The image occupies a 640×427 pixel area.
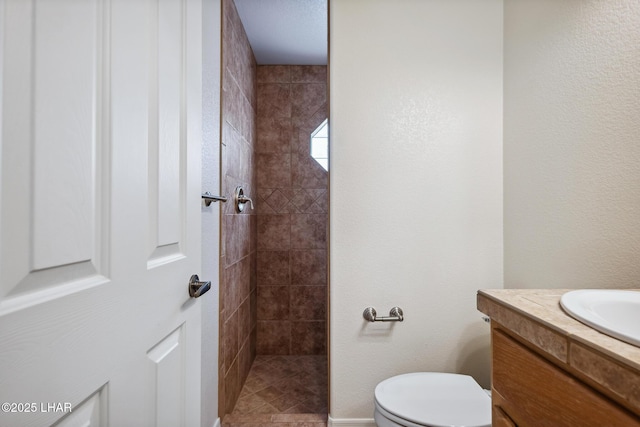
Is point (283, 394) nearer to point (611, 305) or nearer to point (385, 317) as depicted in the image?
point (385, 317)

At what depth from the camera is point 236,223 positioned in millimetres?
1687

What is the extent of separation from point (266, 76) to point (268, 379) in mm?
2404

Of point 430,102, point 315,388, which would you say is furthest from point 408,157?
point 315,388

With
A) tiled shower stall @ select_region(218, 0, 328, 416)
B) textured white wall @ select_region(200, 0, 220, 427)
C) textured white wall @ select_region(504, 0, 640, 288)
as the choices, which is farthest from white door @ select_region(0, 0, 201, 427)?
tiled shower stall @ select_region(218, 0, 328, 416)

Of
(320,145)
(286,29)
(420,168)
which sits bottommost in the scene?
(420,168)

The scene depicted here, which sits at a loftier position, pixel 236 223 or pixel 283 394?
pixel 236 223

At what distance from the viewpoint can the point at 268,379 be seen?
191 cm

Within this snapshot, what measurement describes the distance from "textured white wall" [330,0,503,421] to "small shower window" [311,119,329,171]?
0.95 m

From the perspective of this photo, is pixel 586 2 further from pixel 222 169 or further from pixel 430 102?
pixel 222 169

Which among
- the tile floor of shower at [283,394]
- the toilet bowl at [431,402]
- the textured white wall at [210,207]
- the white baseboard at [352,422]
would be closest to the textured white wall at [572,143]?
the toilet bowl at [431,402]

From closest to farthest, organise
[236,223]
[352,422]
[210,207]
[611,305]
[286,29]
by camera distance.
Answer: [611,305]
[210,207]
[352,422]
[236,223]
[286,29]

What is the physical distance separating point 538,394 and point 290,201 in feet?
6.49

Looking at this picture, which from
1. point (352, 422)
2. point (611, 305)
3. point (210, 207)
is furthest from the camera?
point (352, 422)

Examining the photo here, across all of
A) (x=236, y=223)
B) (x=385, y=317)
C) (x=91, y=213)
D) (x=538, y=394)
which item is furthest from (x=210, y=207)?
(x=538, y=394)
